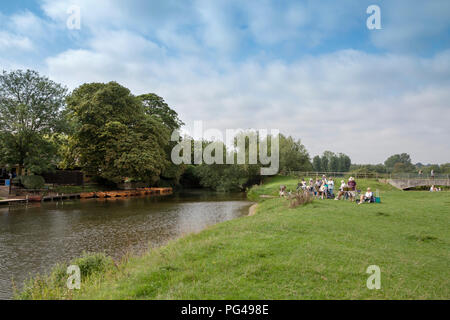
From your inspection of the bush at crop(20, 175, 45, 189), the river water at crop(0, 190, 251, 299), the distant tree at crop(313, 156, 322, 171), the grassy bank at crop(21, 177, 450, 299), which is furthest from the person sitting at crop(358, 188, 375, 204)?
the distant tree at crop(313, 156, 322, 171)

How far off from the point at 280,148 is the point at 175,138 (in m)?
23.4

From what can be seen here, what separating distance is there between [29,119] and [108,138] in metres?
8.77

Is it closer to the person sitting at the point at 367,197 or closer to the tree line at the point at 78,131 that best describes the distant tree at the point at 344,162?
the tree line at the point at 78,131

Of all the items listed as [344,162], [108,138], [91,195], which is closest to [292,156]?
[108,138]

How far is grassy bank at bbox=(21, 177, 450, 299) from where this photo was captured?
5.70m

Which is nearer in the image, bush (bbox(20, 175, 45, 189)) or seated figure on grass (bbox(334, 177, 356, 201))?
seated figure on grass (bbox(334, 177, 356, 201))

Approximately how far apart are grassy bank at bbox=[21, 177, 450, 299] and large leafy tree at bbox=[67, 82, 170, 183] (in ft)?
94.9

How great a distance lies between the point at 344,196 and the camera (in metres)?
22.7

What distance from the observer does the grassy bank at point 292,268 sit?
18.7 ft

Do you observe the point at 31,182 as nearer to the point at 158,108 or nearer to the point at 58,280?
the point at 158,108

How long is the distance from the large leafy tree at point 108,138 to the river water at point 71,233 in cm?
1223

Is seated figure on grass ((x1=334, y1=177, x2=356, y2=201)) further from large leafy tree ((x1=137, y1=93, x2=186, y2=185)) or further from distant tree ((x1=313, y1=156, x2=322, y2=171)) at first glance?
distant tree ((x1=313, y1=156, x2=322, y2=171))

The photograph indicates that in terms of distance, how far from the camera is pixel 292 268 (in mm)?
6781
